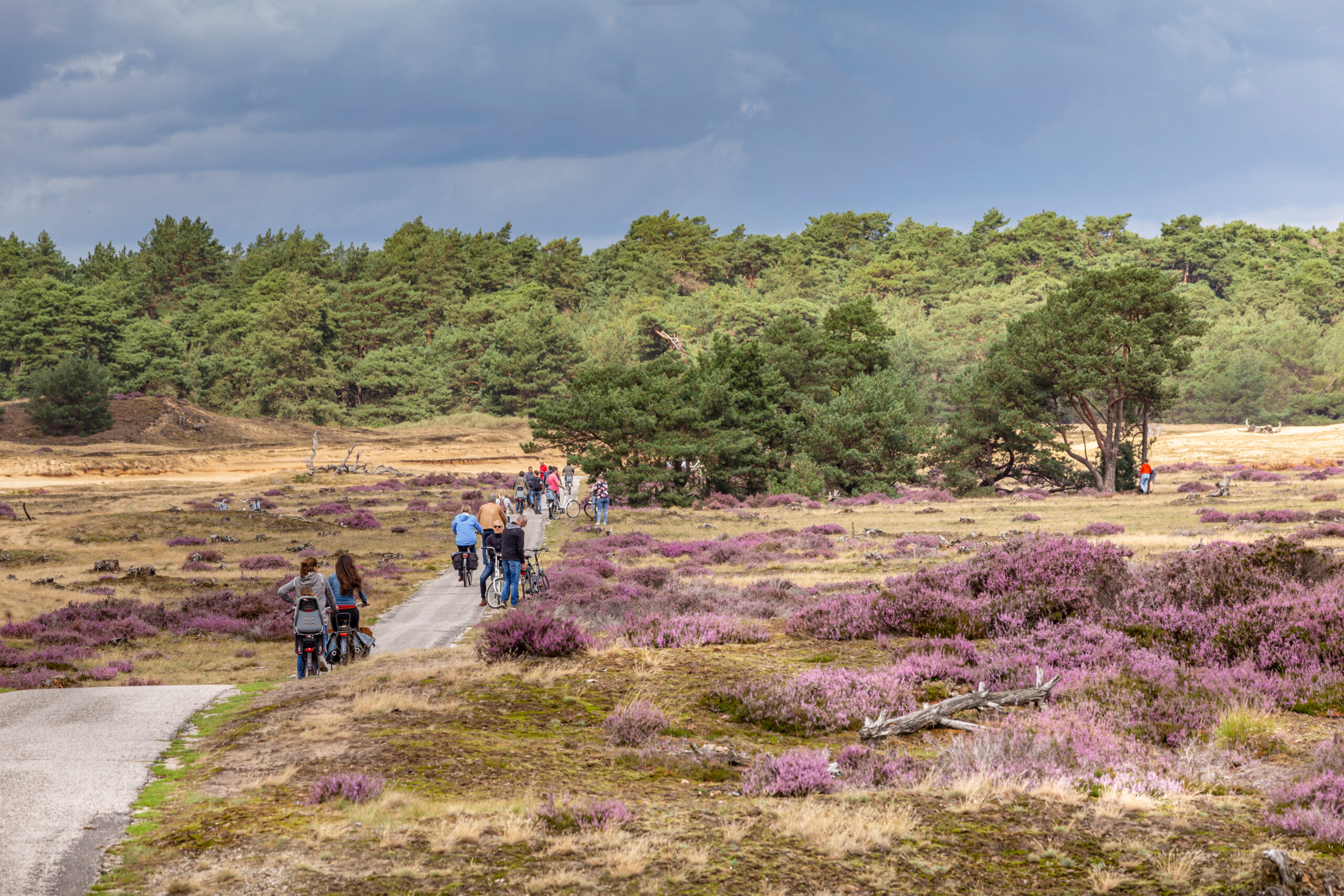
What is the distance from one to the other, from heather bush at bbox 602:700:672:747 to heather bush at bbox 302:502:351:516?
32735 mm

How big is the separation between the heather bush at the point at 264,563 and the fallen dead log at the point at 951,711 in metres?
21.5

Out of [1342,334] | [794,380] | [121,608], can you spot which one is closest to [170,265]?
[794,380]

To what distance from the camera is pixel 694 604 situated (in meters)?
16.6

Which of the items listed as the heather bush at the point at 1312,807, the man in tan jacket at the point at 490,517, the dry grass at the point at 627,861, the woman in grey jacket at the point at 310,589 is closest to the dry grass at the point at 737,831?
the dry grass at the point at 627,861

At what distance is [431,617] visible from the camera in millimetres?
18156

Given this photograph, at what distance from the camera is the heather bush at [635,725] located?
8820mm

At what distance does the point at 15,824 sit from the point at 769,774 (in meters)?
5.28

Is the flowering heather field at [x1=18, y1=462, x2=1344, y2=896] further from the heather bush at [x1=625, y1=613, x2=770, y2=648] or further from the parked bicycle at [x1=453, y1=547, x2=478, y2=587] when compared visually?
the parked bicycle at [x1=453, y1=547, x2=478, y2=587]

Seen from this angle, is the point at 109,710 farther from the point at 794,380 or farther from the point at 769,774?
the point at 794,380

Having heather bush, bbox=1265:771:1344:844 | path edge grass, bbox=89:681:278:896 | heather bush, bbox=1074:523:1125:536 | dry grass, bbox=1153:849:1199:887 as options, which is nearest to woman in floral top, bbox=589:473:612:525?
heather bush, bbox=1074:523:1125:536

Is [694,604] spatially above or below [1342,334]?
below

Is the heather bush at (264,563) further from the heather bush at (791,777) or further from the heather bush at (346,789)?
the heather bush at (791,777)

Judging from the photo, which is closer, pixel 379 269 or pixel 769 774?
pixel 769 774

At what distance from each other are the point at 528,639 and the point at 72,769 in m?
5.47
